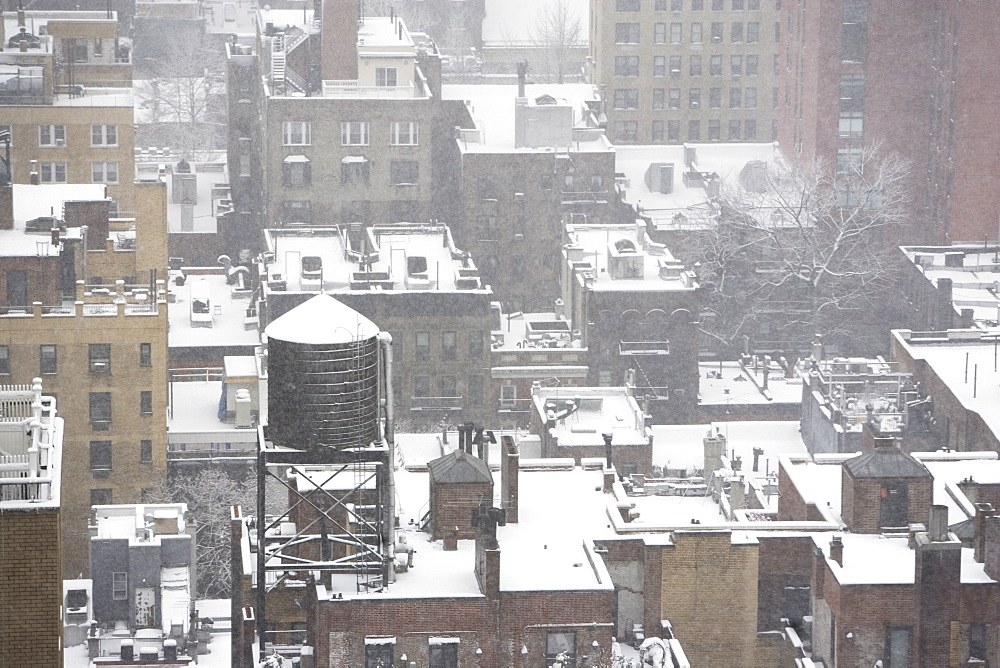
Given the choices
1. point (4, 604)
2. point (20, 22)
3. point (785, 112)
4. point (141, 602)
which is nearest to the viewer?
point (4, 604)

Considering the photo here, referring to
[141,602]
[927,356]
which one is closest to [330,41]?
[927,356]

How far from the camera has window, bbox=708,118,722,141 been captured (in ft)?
484

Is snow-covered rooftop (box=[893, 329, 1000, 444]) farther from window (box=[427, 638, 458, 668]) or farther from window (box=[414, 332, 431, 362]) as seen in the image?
window (box=[427, 638, 458, 668])

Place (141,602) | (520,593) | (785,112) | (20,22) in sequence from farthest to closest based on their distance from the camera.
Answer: (785,112) → (20,22) → (141,602) → (520,593)

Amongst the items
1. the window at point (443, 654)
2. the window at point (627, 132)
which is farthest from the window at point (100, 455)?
the window at point (627, 132)

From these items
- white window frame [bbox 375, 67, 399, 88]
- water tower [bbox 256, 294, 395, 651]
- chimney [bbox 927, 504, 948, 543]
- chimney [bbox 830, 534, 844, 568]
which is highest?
white window frame [bbox 375, 67, 399, 88]

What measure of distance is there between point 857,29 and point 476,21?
62.3 metres

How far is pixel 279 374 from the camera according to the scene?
43.5 metres

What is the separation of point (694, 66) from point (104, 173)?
53.0 metres

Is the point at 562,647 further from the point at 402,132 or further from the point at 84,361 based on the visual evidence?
the point at 402,132

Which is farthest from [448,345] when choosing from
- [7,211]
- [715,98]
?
[715,98]

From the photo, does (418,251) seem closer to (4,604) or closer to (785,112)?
(785,112)

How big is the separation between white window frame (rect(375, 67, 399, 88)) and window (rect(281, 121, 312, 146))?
15.3 feet

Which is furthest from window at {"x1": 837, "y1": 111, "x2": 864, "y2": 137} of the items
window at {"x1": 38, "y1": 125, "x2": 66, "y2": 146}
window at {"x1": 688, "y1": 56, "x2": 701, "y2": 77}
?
window at {"x1": 38, "y1": 125, "x2": 66, "y2": 146}
